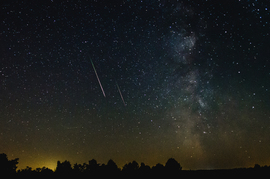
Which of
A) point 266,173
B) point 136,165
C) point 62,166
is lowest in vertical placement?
point 266,173

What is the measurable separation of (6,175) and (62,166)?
19.7 metres

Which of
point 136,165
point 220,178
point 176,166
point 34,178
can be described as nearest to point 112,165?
point 136,165

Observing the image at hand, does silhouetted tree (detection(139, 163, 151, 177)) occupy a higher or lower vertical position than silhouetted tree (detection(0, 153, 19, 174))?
lower

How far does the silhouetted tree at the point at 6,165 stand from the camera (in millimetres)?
21016

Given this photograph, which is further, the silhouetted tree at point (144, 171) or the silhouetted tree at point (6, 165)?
the silhouetted tree at point (144, 171)

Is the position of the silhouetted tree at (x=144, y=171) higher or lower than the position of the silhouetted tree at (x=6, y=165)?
lower

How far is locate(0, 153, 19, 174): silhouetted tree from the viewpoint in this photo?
21016 millimetres

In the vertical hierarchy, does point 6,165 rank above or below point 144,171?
above

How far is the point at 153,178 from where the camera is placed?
84.6ft

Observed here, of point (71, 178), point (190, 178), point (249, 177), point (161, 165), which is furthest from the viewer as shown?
point (161, 165)

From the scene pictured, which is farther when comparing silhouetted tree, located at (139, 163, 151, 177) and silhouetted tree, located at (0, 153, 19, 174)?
silhouetted tree, located at (139, 163, 151, 177)

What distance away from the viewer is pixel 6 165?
843 inches

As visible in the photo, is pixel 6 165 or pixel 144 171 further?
pixel 144 171

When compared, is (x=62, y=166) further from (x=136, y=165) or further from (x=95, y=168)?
(x=136, y=165)
